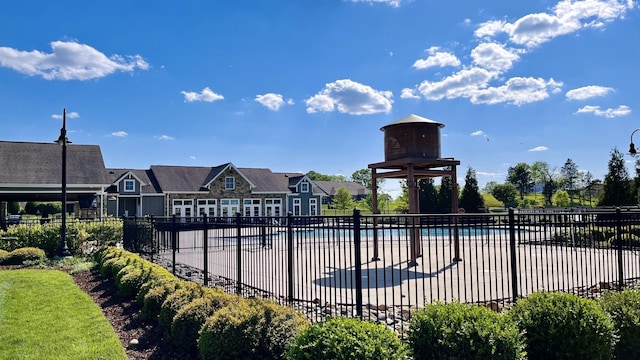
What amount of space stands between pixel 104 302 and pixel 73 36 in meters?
9.35

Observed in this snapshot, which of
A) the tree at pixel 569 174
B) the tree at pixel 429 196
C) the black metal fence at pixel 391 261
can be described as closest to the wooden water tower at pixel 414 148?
the black metal fence at pixel 391 261

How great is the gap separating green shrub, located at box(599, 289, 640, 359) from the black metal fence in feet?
2.34

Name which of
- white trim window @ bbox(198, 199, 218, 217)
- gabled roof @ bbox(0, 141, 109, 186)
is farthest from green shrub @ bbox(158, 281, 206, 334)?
white trim window @ bbox(198, 199, 218, 217)

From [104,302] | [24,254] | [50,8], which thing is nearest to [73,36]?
[50,8]

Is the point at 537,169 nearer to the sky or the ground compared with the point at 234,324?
nearer to the sky

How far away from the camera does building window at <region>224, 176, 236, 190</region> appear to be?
3762 cm

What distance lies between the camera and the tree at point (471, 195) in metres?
35.9

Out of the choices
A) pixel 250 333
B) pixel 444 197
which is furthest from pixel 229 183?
pixel 250 333

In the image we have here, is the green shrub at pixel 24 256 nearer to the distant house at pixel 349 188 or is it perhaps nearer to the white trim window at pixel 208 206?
the white trim window at pixel 208 206

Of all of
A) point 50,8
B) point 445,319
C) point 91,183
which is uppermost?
point 50,8

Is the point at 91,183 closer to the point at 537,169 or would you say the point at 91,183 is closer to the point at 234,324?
the point at 234,324

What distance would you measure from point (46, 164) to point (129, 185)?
25.4ft

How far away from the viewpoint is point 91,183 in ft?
85.3

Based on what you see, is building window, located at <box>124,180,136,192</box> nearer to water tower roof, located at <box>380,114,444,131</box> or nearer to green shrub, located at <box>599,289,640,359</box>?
water tower roof, located at <box>380,114,444,131</box>
